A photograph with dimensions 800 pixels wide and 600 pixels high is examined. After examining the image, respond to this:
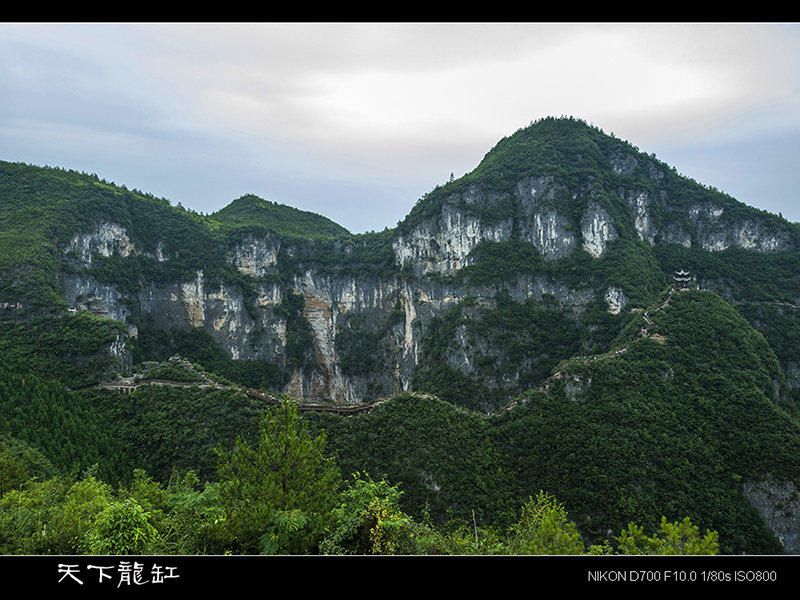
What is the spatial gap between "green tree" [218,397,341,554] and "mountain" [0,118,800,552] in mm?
15626

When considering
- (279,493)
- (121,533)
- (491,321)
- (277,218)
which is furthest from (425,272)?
(121,533)

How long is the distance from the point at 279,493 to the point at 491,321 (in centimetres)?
3953

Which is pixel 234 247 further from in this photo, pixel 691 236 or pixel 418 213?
pixel 691 236

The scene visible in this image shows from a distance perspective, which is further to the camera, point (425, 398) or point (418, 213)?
point (418, 213)

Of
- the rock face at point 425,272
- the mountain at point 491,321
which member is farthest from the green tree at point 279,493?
the rock face at point 425,272

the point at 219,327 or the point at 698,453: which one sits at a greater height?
the point at 219,327

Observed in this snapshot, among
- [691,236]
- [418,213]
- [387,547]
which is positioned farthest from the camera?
[418,213]

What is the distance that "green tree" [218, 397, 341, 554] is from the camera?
26.4 ft

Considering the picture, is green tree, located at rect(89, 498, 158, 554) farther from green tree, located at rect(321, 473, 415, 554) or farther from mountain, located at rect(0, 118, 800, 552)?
mountain, located at rect(0, 118, 800, 552)

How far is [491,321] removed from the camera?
1847 inches

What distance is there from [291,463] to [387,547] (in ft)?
10.1

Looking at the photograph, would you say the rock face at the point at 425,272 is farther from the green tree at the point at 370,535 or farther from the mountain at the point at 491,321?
the green tree at the point at 370,535

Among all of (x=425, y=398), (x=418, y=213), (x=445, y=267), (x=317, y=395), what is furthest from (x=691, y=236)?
(x=317, y=395)
